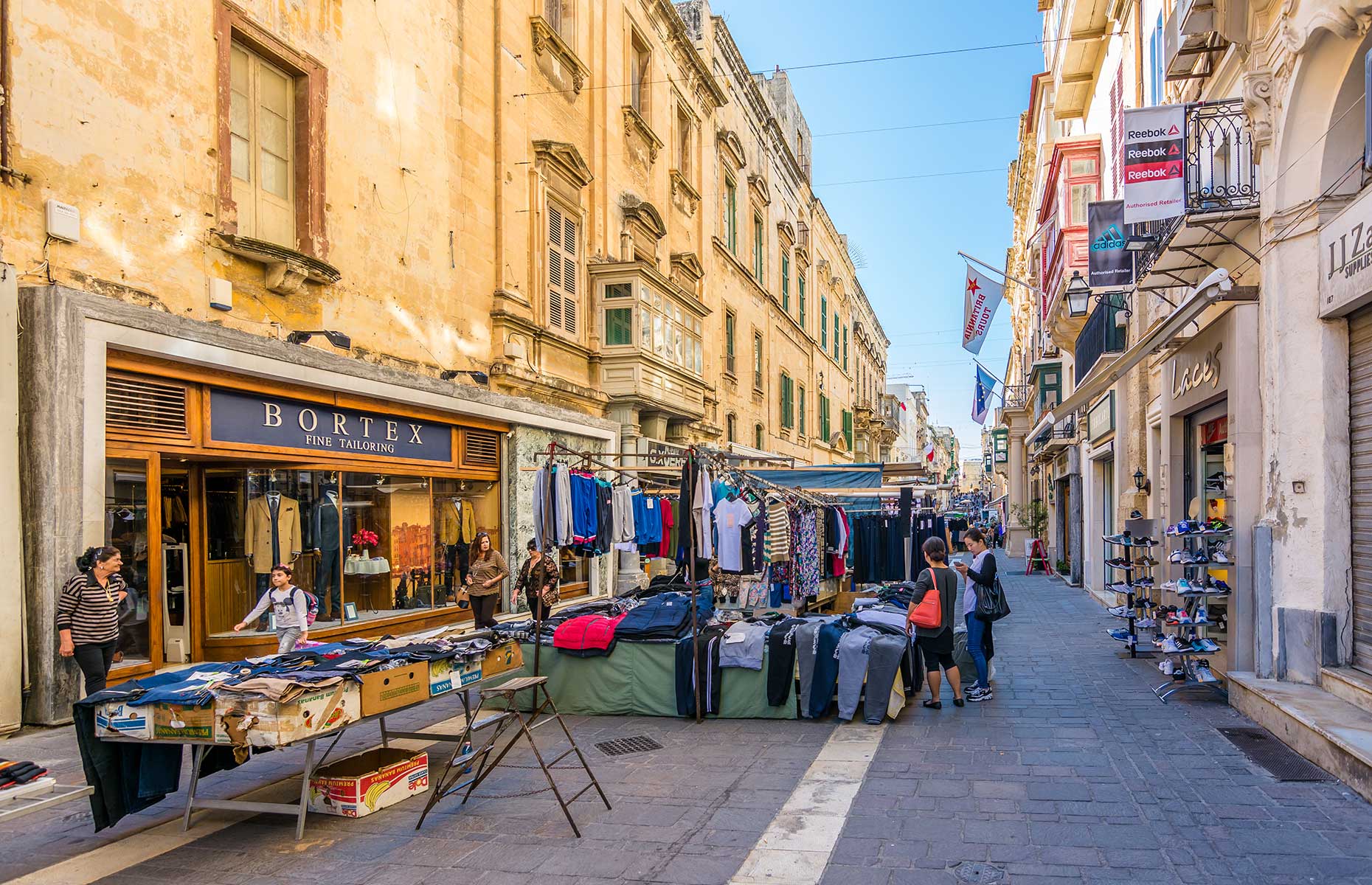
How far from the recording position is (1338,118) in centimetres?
790

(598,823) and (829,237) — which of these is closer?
(598,823)

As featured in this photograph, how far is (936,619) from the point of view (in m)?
9.04

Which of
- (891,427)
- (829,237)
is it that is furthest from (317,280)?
(891,427)

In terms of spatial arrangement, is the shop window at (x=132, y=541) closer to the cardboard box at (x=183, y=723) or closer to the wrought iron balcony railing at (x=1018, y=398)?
the cardboard box at (x=183, y=723)

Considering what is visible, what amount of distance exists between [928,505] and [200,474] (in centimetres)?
1454

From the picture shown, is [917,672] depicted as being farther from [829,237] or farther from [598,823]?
[829,237]

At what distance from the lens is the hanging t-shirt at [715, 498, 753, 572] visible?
10.4 meters

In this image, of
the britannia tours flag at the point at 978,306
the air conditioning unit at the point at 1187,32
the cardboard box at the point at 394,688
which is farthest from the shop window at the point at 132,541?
the britannia tours flag at the point at 978,306

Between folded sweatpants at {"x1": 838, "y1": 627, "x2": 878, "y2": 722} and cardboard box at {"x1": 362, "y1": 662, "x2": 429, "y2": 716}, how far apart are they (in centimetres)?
387

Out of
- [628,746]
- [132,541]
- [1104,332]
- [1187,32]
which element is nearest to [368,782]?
[628,746]

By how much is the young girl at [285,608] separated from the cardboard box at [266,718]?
15.6ft

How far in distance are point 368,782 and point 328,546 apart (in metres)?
6.57

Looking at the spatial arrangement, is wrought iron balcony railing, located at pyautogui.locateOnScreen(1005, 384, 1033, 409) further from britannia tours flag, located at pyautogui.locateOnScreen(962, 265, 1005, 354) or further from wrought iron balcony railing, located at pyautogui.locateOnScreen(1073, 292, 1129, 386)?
wrought iron balcony railing, located at pyautogui.locateOnScreen(1073, 292, 1129, 386)

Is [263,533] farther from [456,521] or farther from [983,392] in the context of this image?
[983,392]
